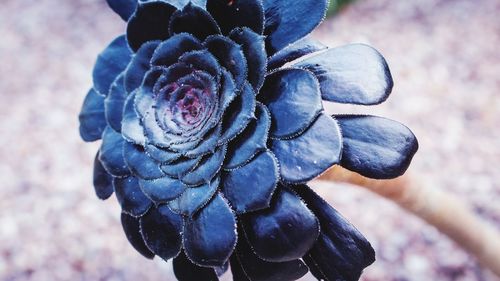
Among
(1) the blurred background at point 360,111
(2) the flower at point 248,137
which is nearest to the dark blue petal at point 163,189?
(2) the flower at point 248,137

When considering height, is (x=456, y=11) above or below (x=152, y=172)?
below

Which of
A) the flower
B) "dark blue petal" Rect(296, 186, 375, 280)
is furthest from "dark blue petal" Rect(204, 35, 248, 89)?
"dark blue petal" Rect(296, 186, 375, 280)

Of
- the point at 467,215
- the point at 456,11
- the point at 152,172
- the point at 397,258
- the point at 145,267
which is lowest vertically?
the point at 145,267

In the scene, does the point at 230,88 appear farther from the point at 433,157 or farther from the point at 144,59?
the point at 433,157

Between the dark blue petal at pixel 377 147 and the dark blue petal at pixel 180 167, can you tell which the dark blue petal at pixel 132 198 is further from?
the dark blue petal at pixel 377 147

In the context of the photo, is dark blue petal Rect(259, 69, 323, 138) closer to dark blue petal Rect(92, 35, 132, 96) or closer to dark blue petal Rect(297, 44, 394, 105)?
dark blue petal Rect(297, 44, 394, 105)


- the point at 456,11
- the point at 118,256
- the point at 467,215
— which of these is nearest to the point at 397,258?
the point at 467,215

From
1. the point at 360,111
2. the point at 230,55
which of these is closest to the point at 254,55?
the point at 230,55

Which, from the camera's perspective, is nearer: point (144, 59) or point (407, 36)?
point (144, 59)
